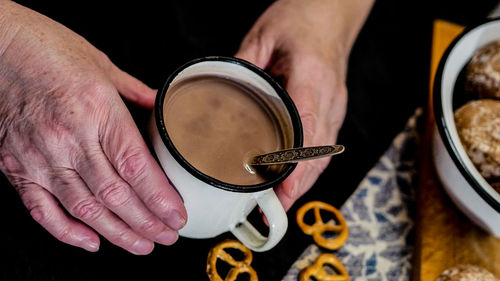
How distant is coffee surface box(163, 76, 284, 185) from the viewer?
0.56m

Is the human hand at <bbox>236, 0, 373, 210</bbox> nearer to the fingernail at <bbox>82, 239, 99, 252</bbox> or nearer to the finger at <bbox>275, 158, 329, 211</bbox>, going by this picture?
the finger at <bbox>275, 158, 329, 211</bbox>

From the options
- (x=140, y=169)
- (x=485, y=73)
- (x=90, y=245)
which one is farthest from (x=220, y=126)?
(x=485, y=73)

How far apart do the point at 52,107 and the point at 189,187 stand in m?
0.18

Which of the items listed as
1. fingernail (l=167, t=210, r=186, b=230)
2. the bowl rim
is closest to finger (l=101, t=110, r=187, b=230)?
fingernail (l=167, t=210, r=186, b=230)

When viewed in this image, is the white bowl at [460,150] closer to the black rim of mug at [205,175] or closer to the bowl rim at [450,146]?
the bowl rim at [450,146]

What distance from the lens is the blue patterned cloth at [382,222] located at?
0.74 m

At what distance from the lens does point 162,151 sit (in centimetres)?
54

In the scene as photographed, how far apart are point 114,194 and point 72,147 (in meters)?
0.07

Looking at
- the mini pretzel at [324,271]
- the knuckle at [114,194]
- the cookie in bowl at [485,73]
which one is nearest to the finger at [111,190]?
the knuckle at [114,194]

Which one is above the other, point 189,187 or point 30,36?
point 30,36

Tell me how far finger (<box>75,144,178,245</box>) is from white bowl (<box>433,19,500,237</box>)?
0.41 meters

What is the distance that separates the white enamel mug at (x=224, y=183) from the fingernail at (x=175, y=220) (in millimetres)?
16

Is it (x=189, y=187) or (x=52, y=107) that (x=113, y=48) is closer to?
(x=52, y=107)

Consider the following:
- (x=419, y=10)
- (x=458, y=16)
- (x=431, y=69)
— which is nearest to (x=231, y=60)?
(x=431, y=69)
